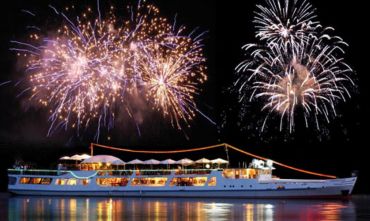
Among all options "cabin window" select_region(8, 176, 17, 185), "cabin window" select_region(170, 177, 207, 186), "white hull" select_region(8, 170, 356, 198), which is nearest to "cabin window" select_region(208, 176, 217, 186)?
"white hull" select_region(8, 170, 356, 198)

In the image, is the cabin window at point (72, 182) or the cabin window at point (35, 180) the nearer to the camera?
the cabin window at point (72, 182)

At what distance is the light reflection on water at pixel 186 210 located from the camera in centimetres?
5872

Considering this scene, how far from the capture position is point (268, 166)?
→ 8588 centimetres

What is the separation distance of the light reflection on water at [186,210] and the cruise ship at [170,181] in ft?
10.2

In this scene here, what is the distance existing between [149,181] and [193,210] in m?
24.9

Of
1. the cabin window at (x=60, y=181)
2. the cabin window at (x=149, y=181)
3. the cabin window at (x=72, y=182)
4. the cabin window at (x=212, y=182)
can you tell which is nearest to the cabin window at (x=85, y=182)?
the cabin window at (x=72, y=182)

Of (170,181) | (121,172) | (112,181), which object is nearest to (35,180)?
(112,181)

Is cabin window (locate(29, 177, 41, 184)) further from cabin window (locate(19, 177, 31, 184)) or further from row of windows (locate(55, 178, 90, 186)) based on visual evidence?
row of windows (locate(55, 178, 90, 186))

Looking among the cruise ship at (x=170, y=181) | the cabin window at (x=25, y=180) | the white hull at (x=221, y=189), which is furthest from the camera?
the cabin window at (x=25, y=180)

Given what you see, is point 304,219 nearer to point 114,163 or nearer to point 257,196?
point 257,196

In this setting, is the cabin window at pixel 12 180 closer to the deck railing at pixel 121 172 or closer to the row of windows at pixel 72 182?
the deck railing at pixel 121 172

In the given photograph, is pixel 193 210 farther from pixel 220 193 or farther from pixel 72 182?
pixel 72 182

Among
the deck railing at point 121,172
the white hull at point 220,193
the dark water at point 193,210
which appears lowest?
the dark water at point 193,210

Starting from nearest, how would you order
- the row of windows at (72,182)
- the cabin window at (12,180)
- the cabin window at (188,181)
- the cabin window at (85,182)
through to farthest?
the cabin window at (188,181) < the cabin window at (85,182) < the row of windows at (72,182) < the cabin window at (12,180)
